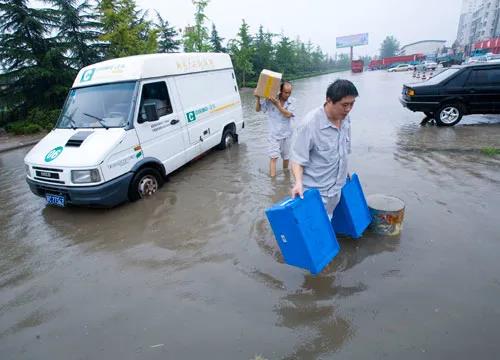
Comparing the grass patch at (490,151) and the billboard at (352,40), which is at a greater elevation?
the billboard at (352,40)

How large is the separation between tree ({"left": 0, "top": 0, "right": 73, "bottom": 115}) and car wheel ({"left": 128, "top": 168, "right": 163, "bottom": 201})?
1337 centimetres

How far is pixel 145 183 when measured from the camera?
5.56 meters

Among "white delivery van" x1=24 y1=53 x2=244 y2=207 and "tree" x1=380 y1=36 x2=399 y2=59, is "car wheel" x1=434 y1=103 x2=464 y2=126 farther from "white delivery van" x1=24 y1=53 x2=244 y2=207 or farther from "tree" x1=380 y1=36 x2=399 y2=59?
"tree" x1=380 y1=36 x2=399 y2=59

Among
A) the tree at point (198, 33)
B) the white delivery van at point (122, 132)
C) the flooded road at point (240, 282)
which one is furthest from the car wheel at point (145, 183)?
the tree at point (198, 33)

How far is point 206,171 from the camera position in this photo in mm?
7004

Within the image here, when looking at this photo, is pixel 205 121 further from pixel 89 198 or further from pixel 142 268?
Answer: pixel 142 268

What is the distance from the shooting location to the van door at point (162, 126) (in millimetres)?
5410

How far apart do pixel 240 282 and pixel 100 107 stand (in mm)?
4123

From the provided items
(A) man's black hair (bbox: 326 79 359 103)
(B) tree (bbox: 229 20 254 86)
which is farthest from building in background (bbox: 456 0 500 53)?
(A) man's black hair (bbox: 326 79 359 103)

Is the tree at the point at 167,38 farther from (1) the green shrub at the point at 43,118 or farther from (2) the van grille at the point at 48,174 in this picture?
(2) the van grille at the point at 48,174

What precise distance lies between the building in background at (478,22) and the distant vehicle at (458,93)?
7173 cm

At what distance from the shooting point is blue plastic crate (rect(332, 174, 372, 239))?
3.38 metres

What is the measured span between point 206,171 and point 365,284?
460cm

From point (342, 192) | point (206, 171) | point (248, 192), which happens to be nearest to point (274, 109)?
point (248, 192)
